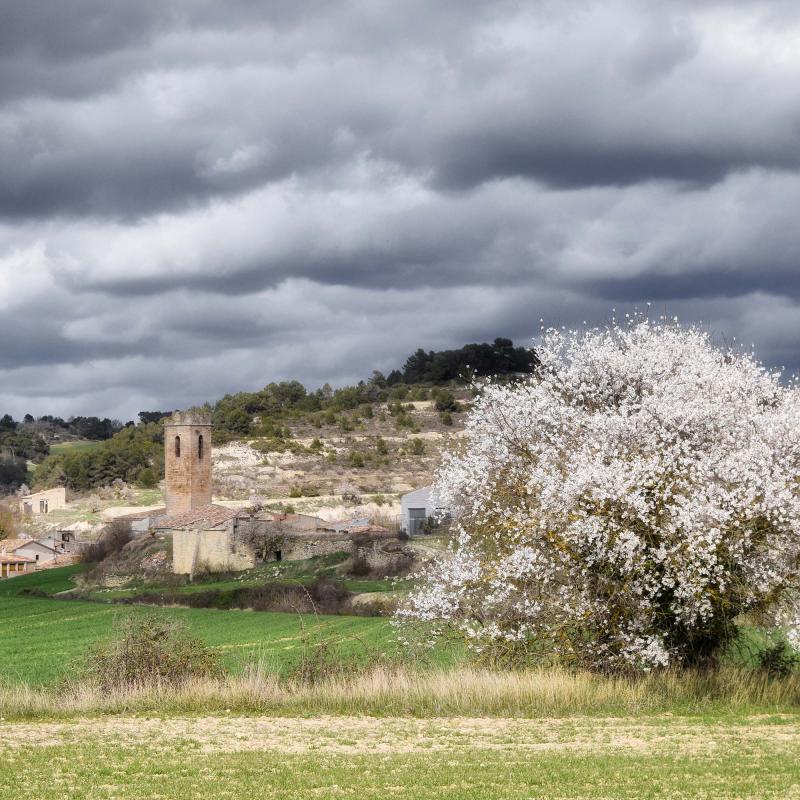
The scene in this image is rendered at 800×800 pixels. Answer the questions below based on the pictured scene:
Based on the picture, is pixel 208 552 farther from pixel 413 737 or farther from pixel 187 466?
pixel 413 737

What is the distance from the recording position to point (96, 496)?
431ft

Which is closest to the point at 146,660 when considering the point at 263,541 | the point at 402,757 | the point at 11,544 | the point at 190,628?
the point at 402,757

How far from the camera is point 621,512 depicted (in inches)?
818

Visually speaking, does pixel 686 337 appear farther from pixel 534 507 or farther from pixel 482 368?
pixel 482 368

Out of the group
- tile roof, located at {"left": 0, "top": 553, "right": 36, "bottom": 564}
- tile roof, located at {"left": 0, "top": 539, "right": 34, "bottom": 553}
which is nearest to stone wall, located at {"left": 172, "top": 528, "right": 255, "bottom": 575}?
tile roof, located at {"left": 0, "top": 553, "right": 36, "bottom": 564}

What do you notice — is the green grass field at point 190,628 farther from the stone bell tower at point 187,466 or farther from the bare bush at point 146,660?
the stone bell tower at point 187,466

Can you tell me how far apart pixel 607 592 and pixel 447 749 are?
20.1ft

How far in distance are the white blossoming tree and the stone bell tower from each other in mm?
71817

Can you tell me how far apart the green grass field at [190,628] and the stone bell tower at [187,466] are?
25.6 metres

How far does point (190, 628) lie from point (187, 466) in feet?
209

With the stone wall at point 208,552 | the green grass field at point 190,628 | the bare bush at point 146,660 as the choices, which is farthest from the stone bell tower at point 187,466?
the bare bush at point 146,660

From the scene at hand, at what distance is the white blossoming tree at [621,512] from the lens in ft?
67.2

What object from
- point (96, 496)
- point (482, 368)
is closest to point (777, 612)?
point (96, 496)

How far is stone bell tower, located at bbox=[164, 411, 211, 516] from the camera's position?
94.1 m
